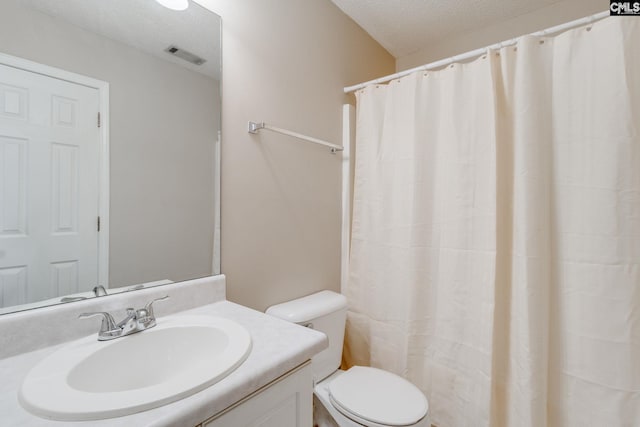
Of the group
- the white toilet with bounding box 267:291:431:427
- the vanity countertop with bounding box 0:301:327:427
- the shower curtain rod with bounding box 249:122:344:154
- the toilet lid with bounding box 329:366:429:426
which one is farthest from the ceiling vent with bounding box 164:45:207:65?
the toilet lid with bounding box 329:366:429:426

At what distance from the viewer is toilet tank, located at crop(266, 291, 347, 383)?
1.33 meters

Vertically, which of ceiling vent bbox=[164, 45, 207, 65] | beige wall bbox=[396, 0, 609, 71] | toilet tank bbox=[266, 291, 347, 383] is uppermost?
beige wall bbox=[396, 0, 609, 71]

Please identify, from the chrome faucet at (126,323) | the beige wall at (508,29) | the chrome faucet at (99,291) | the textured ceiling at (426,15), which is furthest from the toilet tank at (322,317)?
the beige wall at (508,29)

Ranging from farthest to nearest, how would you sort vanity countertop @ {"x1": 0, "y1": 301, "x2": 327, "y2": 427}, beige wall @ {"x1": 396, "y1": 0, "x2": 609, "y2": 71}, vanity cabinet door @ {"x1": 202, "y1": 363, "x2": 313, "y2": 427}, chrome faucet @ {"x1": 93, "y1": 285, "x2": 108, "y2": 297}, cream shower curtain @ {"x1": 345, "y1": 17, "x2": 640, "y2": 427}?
beige wall @ {"x1": 396, "y1": 0, "x2": 609, "y2": 71} → cream shower curtain @ {"x1": 345, "y1": 17, "x2": 640, "y2": 427} → chrome faucet @ {"x1": 93, "y1": 285, "x2": 108, "y2": 297} → vanity cabinet door @ {"x1": 202, "y1": 363, "x2": 313, "y2": 427} → vanity countertop @ {"x1": 0, "y1": 301, "x2": 327, "y2": 427}

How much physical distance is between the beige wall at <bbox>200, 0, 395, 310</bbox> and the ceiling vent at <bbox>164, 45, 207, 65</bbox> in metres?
0.10

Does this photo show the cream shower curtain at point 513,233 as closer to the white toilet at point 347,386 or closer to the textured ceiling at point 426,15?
the white toilet at point 347,386

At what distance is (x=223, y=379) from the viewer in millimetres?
642

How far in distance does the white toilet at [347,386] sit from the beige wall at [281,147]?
0.14 m

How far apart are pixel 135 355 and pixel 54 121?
2.28 feet

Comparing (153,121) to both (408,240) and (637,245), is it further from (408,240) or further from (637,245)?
(637,245)

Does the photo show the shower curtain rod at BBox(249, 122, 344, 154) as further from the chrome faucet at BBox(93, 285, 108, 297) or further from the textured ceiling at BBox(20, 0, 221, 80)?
the chrome faucet at BBox(93, 285, 108, 297)

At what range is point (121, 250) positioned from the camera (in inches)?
38.1

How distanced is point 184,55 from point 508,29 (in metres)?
1.93

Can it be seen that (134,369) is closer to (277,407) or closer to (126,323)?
(126,323)
